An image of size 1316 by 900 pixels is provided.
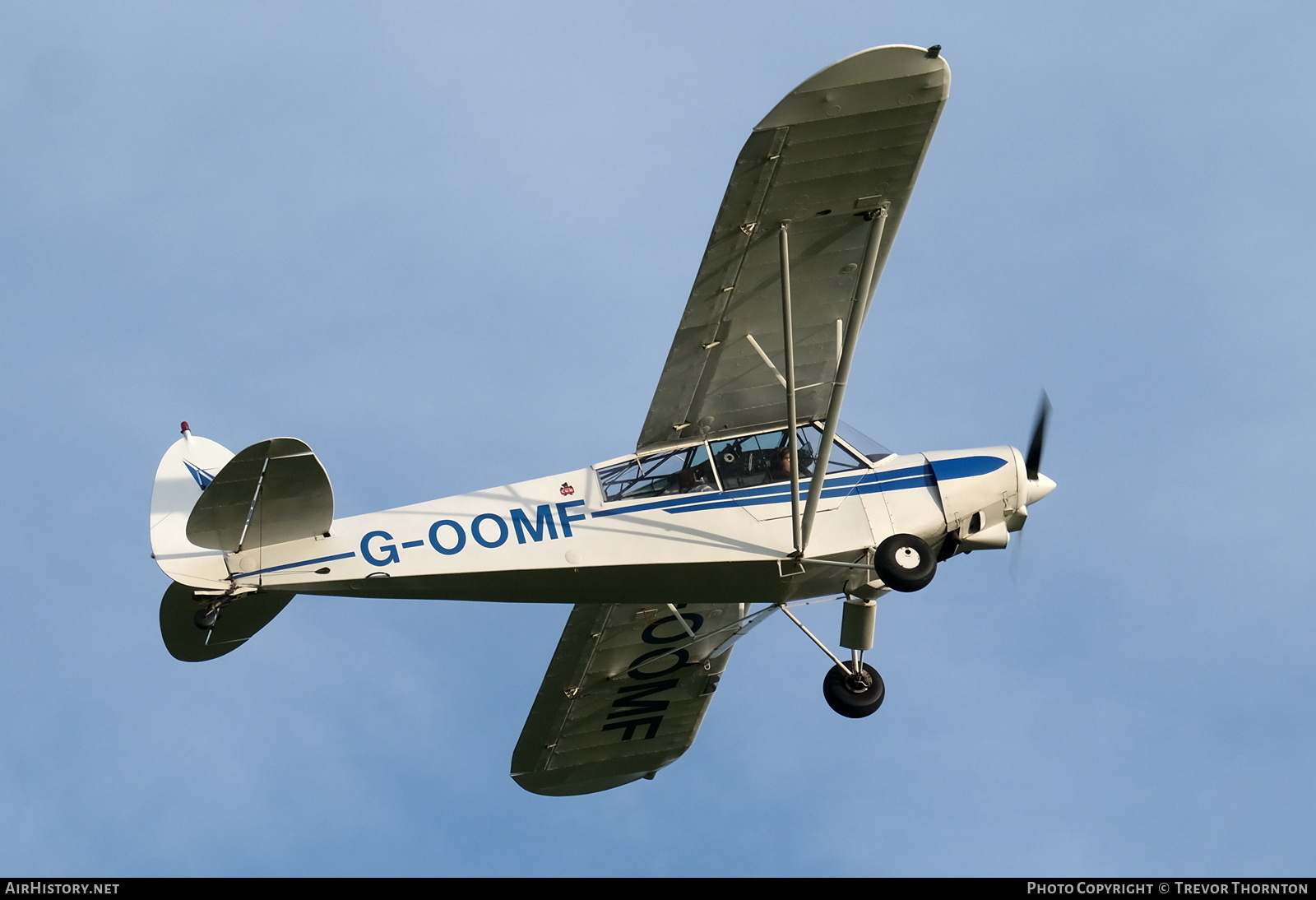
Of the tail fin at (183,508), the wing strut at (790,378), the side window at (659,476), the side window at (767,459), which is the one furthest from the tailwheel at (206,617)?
the wing strut at (790,378)

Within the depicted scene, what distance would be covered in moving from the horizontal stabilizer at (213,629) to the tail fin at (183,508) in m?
0.60

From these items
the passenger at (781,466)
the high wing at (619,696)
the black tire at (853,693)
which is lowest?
the high wing at (619,696)

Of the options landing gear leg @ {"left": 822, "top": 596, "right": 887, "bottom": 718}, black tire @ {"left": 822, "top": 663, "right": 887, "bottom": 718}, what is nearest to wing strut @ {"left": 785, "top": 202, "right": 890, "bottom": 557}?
landing gear leg @ {"left": 822, "top": 596, "right": 887, "bottom": 718}

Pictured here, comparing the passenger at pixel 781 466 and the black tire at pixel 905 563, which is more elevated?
the passenger at pixel 781 466

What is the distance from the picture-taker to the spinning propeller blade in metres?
13.1

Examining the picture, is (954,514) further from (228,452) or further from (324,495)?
(228,452)

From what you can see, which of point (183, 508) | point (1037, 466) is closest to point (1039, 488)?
point (1037, 466)

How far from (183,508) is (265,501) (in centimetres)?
127

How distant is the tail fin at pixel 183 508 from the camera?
1132 cm

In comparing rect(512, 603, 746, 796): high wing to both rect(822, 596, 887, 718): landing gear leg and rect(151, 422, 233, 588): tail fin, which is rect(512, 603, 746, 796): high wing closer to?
rect(822, 596, 887, 718): landing gear leg

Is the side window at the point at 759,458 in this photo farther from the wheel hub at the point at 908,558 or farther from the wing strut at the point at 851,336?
the wheel hub at the point at 908,558

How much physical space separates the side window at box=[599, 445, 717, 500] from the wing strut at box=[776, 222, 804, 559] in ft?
2.95
